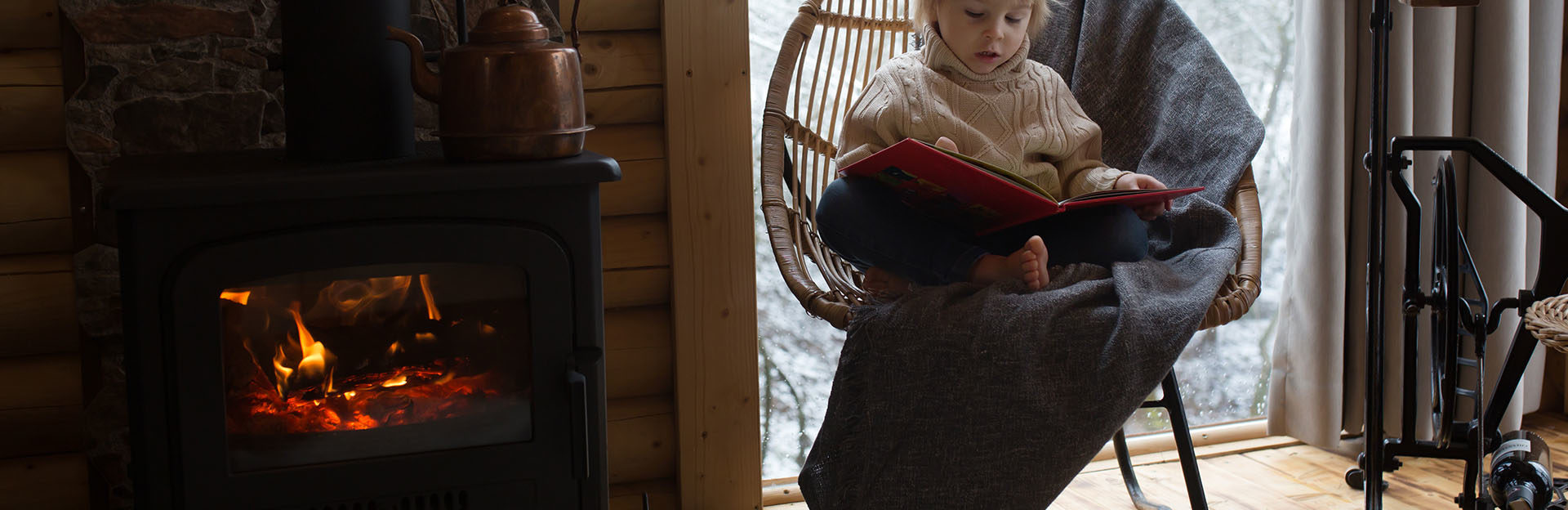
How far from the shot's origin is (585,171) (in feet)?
3.85

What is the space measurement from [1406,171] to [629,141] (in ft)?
4.13

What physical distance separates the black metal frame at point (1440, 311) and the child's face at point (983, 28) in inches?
17.1

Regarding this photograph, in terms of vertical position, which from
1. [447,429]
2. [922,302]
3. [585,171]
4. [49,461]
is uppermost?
[585,171]

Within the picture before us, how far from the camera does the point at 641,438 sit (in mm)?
1748

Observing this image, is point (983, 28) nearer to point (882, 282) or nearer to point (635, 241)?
point (882, 282)

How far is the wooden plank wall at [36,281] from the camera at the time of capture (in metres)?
1.40

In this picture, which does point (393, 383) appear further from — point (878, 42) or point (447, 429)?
point (878, 42)

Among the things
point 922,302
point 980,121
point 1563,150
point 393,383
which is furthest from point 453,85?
point 1563,150

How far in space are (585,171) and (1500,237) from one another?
158 centimetres

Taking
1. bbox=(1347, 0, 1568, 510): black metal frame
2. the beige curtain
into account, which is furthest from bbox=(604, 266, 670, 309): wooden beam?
the beige curtain

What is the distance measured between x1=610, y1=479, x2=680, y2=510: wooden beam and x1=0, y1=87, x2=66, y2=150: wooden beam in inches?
33.7

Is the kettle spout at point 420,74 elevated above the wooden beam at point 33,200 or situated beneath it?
elevated above

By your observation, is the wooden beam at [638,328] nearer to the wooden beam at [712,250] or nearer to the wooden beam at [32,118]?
the wooden beam at [712,250]

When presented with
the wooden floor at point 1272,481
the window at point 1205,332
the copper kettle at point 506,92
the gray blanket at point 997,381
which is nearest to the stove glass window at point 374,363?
the copper kettle at point 506,92
